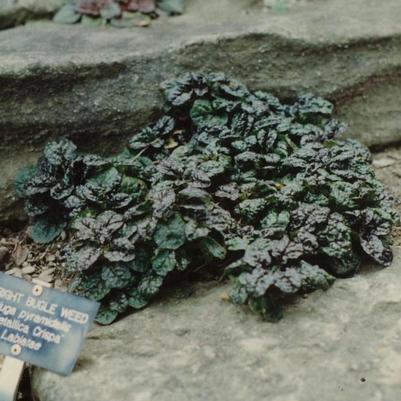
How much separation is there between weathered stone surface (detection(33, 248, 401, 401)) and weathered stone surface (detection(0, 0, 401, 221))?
3.87 ft

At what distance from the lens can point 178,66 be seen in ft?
11.8

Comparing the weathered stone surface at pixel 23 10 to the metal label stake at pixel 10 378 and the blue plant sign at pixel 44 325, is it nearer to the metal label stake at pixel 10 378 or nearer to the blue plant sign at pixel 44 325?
the blue plant sign at pixel 44 325

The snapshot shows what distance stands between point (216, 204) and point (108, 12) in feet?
5.56

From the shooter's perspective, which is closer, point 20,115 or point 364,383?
point 364,383

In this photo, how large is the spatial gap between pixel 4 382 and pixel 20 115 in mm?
1414

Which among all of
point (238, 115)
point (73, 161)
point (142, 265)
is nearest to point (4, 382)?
point (142, 265)

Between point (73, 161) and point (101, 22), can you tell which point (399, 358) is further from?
point (101, 22)

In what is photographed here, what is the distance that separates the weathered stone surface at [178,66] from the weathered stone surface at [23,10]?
9 centimetres

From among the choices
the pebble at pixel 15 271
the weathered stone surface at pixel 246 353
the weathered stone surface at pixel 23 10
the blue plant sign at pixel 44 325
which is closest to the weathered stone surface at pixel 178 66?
the weathered stone surface at pixel 23 10

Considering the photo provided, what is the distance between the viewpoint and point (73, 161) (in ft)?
10.5

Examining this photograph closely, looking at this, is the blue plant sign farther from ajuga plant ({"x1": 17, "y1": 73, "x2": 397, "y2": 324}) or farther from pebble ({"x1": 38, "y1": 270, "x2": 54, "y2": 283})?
pebble ({"x1": 38, "y1": 270, "x2": 54, "y2": 283})

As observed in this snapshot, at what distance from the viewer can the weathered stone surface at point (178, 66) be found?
3402 millimetres

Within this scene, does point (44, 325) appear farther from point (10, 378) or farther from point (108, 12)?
point (108, 12)

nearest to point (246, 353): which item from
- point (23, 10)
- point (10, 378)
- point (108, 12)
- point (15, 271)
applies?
point (10, 378)
